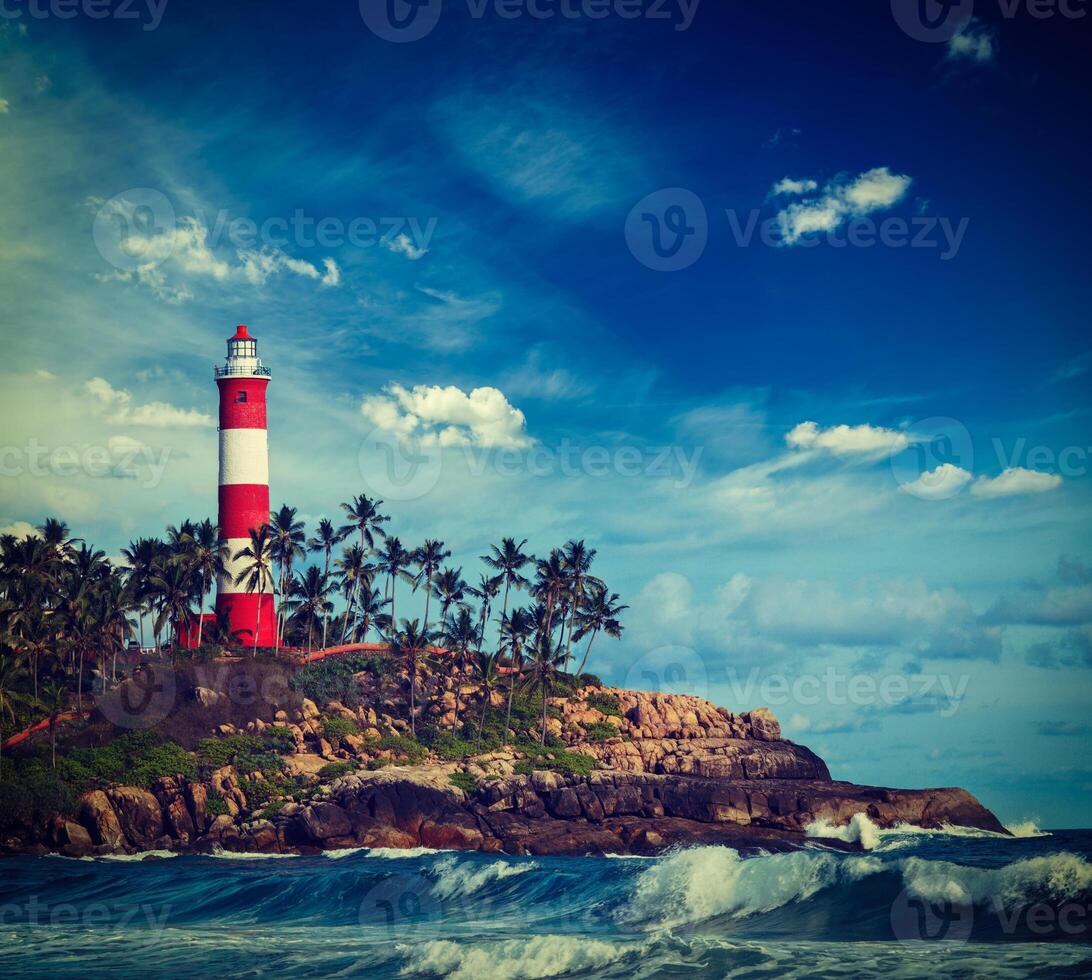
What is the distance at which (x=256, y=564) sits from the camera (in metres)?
74.0

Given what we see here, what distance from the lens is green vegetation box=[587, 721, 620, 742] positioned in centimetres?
7419

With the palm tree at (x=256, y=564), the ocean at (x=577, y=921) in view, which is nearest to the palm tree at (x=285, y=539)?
the palm tree at (x=256, y=564)

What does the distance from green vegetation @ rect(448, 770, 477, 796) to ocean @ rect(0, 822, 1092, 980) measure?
701 inches

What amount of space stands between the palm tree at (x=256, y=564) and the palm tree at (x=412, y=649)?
29.2 feet

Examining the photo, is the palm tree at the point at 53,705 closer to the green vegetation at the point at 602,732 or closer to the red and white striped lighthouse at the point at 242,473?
the red and white striped lighthouse at the point at 242,473

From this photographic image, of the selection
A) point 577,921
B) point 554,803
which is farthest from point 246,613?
point 577,921

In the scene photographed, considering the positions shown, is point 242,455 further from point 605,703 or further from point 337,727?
point 605,703

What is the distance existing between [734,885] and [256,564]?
46977 millimetres

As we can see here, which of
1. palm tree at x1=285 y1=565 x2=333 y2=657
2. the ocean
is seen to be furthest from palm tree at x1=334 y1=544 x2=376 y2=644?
the ocean

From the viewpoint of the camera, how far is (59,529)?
7381cm

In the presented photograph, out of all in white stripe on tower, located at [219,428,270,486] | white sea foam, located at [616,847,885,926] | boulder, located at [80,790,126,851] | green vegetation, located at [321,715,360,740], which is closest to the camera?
white sea foam, located at [616,847,885,926]

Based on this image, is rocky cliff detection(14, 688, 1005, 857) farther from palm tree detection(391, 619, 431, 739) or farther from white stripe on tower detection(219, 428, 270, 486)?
white stripe on tower detection(219, 428, 270, 486)

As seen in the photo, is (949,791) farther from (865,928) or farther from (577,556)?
(865,928)

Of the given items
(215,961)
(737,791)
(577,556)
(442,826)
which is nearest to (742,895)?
(215,961)
